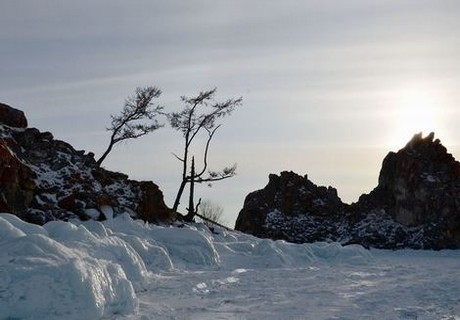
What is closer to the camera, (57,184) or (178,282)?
(178,282)

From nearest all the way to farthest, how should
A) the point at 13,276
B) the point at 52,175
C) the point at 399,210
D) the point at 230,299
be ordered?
the point at 13,276
the point at 230,299
the point at 52,175
the point at 399,210

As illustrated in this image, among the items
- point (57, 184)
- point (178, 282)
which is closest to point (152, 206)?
point (57, 184)

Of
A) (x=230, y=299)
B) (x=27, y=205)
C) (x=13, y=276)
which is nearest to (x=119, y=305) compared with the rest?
(x=13, y=276)

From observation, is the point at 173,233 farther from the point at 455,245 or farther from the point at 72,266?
the point at 455,245

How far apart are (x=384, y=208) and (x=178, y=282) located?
73.0ft

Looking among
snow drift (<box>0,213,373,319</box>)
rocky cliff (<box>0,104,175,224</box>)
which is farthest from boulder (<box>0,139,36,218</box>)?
snow drift (<box>0,213,373,319</box>)

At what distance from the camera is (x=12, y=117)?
16641 millimetres

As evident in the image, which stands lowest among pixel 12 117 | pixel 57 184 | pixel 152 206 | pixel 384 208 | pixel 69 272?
pixel 69 272

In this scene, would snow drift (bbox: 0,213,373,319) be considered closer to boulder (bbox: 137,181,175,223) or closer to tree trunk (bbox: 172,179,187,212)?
boulder (bbox: 137,181,175,223)

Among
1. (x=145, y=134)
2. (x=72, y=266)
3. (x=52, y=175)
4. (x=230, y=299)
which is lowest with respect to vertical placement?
(x=230, y=299)

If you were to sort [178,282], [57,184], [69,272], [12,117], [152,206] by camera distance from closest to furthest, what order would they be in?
1. [69,272]
2. [178,282]
3. [57,184]
4. [12,117]
5. [152,206]

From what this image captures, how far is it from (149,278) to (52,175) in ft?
24.6

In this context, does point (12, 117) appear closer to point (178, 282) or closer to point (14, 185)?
point (14, 185)

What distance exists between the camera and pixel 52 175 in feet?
51.6
